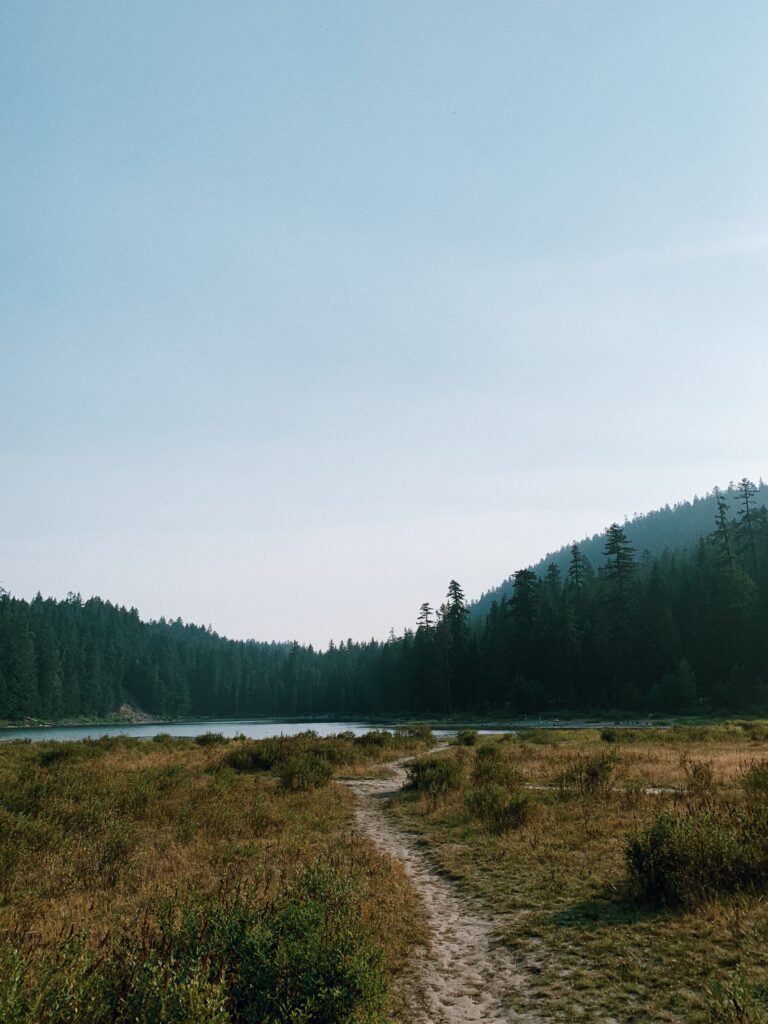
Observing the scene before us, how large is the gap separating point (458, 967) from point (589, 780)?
481 inches

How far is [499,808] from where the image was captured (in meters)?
15.7

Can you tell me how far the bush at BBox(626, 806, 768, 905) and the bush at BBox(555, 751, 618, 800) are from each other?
795cm

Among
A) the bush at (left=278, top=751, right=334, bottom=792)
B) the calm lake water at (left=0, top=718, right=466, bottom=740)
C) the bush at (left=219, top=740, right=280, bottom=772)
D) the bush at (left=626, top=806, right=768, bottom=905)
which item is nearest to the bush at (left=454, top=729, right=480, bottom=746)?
the bush at (left=219, top=740, right=280, bottom=772)

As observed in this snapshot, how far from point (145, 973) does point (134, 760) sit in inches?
1121

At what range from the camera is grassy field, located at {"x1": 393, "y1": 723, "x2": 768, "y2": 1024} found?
21.7 ft

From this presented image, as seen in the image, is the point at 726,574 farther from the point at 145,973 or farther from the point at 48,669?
the point at 48,669

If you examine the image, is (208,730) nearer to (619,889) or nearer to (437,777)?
(437,777)

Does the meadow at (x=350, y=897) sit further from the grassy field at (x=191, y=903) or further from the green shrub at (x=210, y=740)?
the green shrub at (x=210, y=740)

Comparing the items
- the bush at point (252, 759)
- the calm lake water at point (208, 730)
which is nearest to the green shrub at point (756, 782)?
the bush at point (252, 759)

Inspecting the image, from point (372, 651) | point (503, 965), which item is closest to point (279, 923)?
point (503, 965)

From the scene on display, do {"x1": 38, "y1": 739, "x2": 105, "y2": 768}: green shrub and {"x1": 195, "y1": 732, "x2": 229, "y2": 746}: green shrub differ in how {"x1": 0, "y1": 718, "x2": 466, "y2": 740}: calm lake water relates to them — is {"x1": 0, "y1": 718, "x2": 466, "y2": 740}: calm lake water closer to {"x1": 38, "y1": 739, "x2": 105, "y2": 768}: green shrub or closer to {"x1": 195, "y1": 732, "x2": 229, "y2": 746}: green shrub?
{"x1": 195, "y1": 732, "x2": 229, "y2": 746}: green shrub

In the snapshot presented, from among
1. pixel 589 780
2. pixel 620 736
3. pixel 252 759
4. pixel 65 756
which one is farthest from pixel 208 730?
pixel 589 780

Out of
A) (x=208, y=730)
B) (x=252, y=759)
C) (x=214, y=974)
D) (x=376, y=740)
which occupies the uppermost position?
(x=214, y=974)

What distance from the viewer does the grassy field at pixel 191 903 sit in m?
5.21
